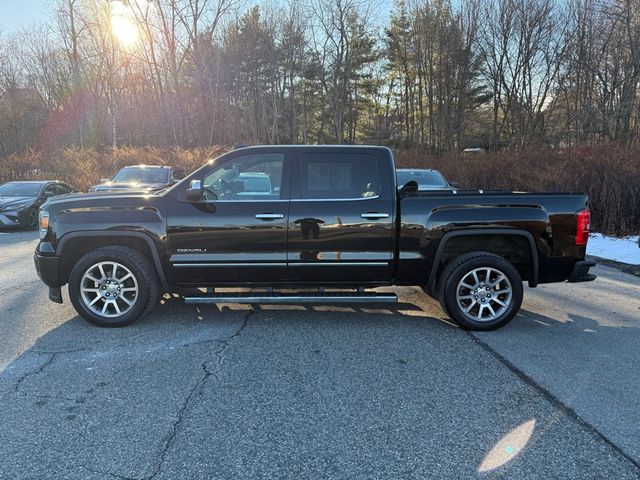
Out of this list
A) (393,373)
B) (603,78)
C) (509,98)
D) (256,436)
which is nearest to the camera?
(256,436)

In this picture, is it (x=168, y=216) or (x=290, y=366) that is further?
(x=168, y=216)

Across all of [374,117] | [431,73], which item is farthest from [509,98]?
[374,117]

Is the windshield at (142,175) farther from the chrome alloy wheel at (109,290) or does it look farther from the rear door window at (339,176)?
the rear door window at (339,176)

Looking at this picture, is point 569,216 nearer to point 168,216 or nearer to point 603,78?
point 168,216

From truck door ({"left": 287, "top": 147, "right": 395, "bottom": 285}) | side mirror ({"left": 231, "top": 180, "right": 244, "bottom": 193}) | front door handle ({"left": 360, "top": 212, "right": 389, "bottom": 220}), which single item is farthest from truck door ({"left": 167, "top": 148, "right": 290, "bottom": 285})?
front door handle ({"left": 360, "top": 212, "right": 389, "bottom": 220})

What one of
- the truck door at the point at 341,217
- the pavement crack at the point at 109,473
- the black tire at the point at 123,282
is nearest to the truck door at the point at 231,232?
the truck door at the point at 341,217

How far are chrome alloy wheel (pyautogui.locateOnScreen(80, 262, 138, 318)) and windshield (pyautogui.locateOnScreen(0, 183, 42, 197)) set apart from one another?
11274 millimetres

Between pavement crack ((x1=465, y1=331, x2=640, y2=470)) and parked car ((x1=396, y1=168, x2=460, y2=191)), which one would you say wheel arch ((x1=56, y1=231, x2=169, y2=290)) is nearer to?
pavement crack ((x1=465, y1=331, x2=640, y2=470))

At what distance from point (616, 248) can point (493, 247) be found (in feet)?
21.8

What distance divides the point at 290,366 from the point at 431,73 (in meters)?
38.1

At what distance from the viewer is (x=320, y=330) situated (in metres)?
4.82

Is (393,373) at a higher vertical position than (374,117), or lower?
lower

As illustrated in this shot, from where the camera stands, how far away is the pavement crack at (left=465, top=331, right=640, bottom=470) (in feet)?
9.12

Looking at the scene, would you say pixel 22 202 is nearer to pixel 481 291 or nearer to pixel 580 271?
pixel 481 291
